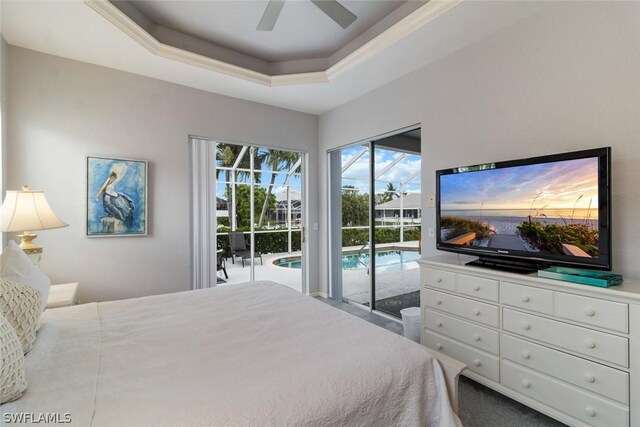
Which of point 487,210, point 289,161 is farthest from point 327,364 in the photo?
point 289,161

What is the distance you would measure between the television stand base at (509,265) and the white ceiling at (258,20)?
2.29m

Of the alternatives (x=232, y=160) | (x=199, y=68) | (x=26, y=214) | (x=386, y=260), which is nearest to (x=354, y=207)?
(x=386, y=260)

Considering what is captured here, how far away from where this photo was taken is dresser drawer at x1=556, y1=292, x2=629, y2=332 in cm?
147

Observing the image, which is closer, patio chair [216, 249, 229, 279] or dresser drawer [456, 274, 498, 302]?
dresser drawer [456, 274, 498, 302]

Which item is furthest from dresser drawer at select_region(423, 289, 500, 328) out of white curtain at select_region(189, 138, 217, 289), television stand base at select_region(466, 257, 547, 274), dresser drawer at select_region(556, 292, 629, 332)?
white curtain at select_region(189, 138, 217, 289)

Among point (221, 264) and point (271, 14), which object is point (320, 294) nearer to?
point (221, 264)

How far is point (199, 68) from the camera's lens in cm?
295

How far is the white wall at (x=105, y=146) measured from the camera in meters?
2.64

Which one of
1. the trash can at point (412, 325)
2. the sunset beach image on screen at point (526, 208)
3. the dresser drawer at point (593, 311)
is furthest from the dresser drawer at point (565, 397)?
the trash can at point (412, 325)

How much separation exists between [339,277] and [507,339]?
2588 mm

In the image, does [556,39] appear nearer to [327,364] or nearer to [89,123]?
[327,364]

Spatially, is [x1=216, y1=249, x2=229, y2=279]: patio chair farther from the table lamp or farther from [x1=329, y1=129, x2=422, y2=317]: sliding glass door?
A: the table lamp

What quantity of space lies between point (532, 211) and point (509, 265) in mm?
401

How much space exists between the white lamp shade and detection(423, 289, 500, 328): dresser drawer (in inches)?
118
